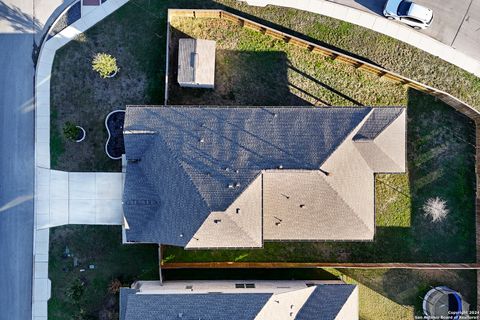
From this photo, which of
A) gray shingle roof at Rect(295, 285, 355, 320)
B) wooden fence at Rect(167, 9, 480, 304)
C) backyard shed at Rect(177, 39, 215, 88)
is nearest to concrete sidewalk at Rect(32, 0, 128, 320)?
backyard shed at Rect(177, 39, 215, 88)

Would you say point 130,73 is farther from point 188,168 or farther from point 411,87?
point 411,87

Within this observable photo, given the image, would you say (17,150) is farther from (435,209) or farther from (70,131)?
(435,209)

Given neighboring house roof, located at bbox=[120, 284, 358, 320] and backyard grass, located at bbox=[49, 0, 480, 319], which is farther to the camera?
backyard grass, located at bbox=[49, 0, 480, 319]

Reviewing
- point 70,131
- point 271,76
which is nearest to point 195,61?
point 271,76

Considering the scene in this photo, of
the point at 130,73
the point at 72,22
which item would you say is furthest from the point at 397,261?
the point at 72,22

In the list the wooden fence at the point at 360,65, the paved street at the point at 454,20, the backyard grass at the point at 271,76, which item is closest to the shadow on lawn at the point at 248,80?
the backyard grass at the point at 271,76

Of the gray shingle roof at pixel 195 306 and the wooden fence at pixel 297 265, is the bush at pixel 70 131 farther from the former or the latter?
the gray shingle roof at pixel 195 306

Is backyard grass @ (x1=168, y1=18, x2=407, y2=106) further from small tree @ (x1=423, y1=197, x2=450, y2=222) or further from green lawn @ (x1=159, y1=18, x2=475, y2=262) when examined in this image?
small tree @ (x1=423, y1=197, x2=450, y2=222)
